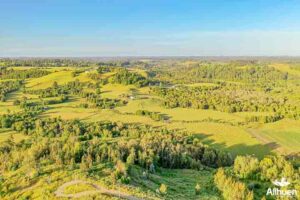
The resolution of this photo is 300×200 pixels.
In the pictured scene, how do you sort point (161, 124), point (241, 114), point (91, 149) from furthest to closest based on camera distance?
point (241, 114) → point (161, 124) → point (91, 149)

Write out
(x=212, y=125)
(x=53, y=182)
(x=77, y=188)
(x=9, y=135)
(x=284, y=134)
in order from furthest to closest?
1. (x=212, y=125)
2. (x=284, y=134)
3. (x=9, y=135)
4. (x=53, y=182)
5. (x=77, y=188)

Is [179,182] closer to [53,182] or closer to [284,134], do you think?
[53,182]

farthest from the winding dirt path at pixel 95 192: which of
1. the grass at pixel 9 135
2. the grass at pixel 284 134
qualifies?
the grass at pixel 284 134

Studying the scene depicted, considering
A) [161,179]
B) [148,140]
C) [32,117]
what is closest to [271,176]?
[161,179]

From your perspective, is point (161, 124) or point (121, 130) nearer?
point (121, 130)

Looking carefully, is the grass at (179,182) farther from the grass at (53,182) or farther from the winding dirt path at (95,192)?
the winding dirt path at (95,192)

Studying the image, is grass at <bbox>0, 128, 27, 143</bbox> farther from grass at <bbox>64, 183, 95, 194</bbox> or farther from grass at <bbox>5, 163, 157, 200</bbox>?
grass at <bbox>64, 183, 95, 194</bbox>

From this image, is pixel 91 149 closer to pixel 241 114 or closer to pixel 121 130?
pixel 121 130

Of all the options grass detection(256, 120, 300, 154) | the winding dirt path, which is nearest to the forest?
the winding dirt path

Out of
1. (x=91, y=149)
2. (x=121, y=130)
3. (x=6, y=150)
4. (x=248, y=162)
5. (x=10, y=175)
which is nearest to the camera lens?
(x=10, y=175)

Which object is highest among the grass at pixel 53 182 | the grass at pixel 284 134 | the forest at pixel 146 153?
the grass at pixel 53 182

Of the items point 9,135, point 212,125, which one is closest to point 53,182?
point 9,135
